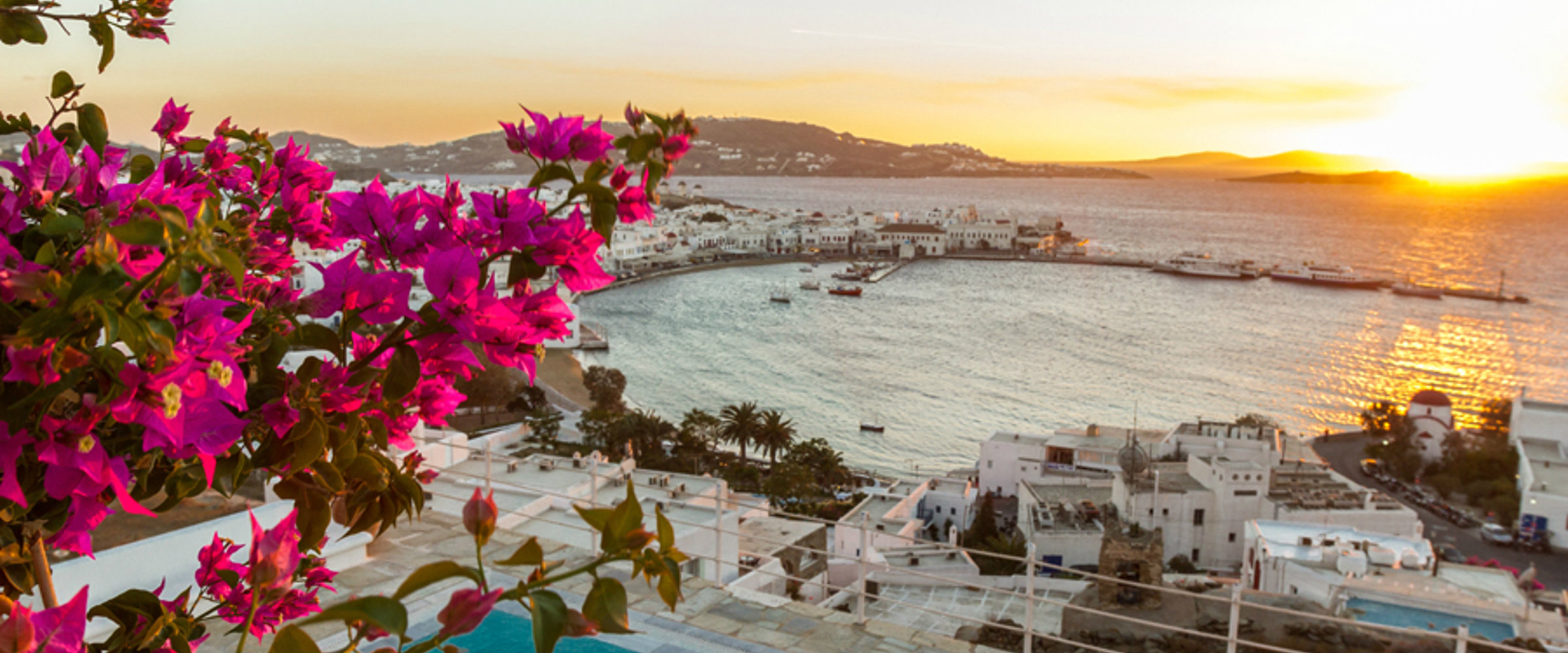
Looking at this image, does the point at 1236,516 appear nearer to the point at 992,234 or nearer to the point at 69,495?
the point at 69,495

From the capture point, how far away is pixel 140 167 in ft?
3.44

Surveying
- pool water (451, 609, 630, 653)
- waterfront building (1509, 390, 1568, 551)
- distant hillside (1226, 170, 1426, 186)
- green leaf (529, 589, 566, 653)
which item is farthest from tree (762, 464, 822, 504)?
distant hillside (1226, 170, 1426, 186)

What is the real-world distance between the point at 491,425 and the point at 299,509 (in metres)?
23.9

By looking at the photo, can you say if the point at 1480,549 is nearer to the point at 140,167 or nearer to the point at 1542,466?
the point at 1542,466

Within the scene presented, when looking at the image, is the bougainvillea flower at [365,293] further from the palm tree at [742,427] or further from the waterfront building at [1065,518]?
the palm tree at [742,427]

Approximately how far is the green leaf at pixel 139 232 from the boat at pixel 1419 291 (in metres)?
60.7

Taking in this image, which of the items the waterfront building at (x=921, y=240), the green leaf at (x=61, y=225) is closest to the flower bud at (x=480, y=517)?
the green leaf at (x=61, y=225)

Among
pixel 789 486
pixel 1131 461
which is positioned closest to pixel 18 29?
pixel 1131 461

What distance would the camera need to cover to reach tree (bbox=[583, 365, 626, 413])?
26.0 metres

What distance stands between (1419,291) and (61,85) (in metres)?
61.1

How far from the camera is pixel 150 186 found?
79 centimetres

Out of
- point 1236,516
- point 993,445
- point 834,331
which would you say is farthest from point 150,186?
point 834,331

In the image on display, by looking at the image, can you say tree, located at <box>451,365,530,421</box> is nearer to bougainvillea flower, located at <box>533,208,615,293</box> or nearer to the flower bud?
bougainvillea flower, located at <box>533,208,615,293</box>

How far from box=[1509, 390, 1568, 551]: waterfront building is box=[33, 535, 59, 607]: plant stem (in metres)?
26.1
